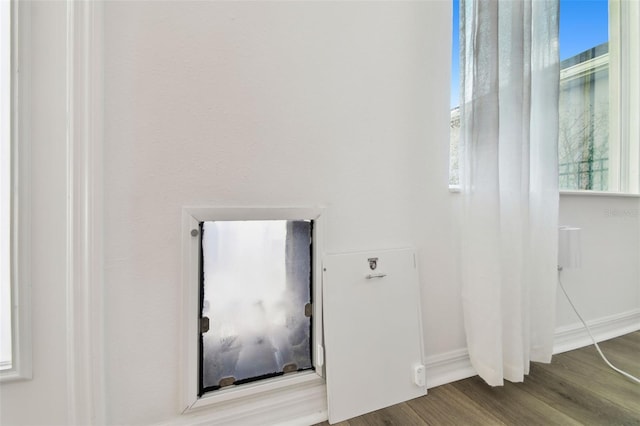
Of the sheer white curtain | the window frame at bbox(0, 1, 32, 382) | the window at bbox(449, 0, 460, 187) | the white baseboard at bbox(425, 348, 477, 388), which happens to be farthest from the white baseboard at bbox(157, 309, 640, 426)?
the window at bbox(449, 0, 460, 187)

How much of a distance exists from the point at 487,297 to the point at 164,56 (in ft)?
4.14

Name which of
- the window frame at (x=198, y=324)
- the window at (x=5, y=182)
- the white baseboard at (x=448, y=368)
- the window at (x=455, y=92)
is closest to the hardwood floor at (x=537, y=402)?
the white baseboard at (x=448, y=368)

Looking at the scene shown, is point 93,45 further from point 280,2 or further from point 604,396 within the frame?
point 604,396

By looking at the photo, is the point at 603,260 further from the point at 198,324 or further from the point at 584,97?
the point at 198,324

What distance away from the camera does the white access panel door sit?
851 mm

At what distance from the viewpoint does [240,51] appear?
783 millimetres

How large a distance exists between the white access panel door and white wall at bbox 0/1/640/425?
79 mm

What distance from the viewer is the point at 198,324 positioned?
74cm

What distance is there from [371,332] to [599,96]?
6.51 feet

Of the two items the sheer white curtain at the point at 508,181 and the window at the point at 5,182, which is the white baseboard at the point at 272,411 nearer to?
the window at the point at 5,182

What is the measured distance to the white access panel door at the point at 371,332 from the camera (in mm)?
851

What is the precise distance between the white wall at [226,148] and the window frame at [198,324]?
1.2 inches

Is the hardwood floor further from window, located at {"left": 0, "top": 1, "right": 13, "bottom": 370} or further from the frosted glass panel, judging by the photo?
window, located at {"left": 0, "top": 1, "right": 13, "bottom": 370}

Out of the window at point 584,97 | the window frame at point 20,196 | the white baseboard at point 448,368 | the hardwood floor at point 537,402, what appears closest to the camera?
the window frame at point 20,196
